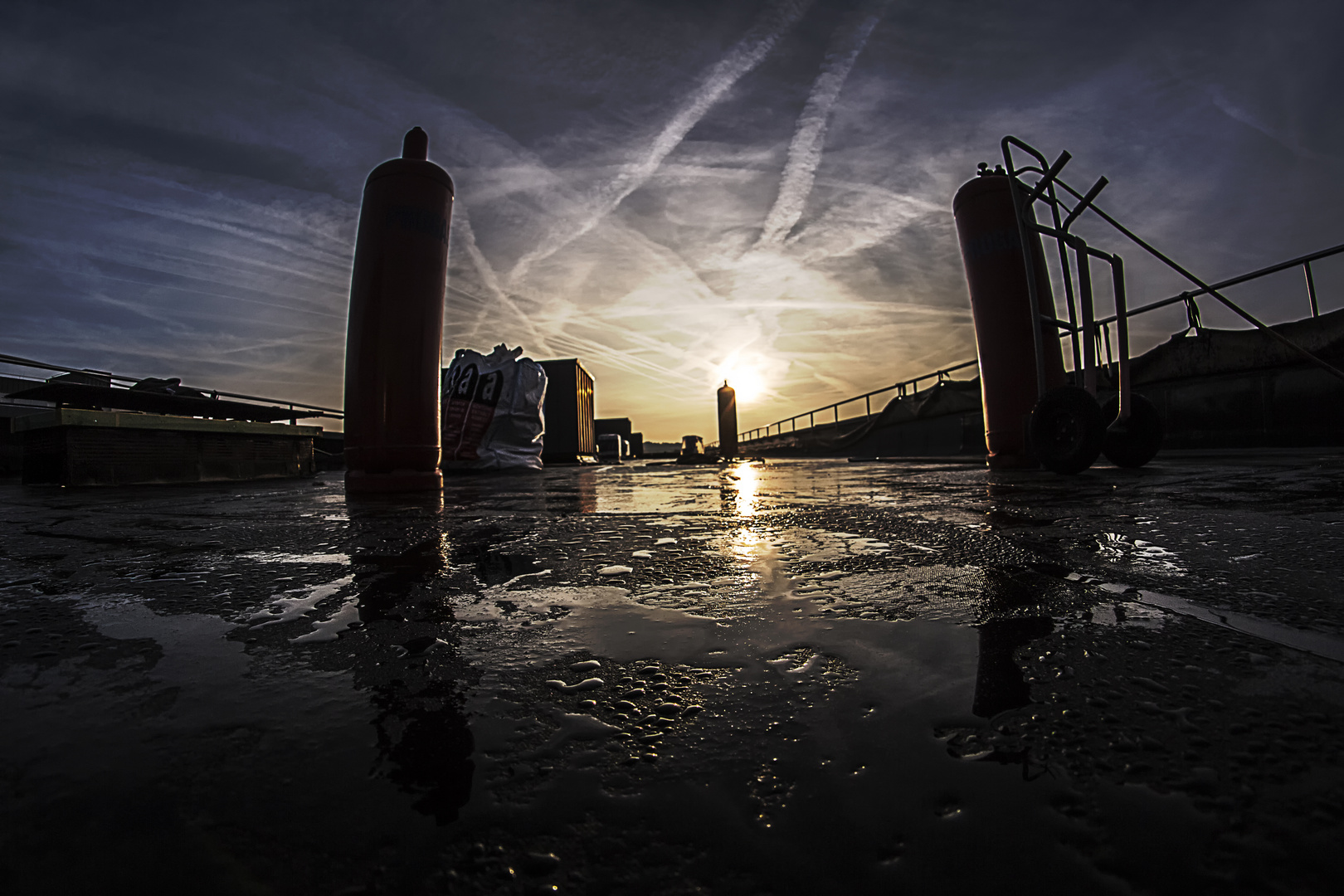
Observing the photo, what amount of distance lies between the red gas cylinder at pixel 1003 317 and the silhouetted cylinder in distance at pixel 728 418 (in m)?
17.9

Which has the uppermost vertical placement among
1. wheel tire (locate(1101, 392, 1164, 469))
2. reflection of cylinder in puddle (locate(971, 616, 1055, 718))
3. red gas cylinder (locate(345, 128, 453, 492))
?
red gas cylinder (locate(345, 128, 453, 492))

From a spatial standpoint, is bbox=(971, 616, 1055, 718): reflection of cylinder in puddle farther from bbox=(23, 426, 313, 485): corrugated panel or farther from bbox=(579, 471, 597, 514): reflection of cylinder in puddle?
bbox=(23, 426, 313, 485): corrugated panel

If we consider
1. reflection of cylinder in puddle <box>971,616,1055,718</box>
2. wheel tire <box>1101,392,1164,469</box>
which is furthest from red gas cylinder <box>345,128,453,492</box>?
wheel tire <box>1101,392,1164,469</box>

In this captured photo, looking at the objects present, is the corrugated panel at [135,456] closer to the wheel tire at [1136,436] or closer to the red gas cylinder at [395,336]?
the red gas cylinder at [395,336]

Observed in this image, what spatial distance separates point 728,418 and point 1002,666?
2282cm

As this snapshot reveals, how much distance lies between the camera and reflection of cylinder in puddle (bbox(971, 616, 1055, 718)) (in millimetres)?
569

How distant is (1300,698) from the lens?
21.3 inches

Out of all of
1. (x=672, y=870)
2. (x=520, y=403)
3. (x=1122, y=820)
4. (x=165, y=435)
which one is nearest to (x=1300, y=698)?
(x=1122, y=820)

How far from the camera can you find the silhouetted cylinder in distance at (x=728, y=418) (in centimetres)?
2336

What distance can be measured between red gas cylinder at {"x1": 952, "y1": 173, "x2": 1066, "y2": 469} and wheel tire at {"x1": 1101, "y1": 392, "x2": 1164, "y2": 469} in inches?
27.3

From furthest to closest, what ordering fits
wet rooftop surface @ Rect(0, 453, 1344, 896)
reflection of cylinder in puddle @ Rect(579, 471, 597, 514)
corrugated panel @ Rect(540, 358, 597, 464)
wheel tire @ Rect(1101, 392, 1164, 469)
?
1. corrugated panel @ Rect(540, 358, 597, 464)
2. wheel tire @ Rect(1101, 392, 1164, 469)
3. reflection of cylinder in puddle @ Rect(579, 471, 597, 514)
4. wet rooftop surface @ Rect(0, 453, 1344, 896)

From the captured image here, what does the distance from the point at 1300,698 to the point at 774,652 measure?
1.68 ft

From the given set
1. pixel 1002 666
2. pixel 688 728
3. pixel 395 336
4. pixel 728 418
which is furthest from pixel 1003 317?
pixel 728 418

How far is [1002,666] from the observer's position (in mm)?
661
